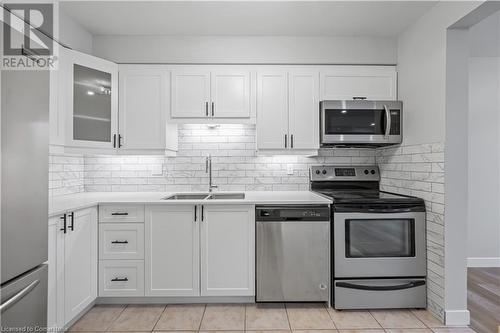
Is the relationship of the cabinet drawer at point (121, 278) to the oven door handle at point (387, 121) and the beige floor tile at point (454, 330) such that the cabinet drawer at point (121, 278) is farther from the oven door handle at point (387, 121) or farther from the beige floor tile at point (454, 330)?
the oven door handle at point (387, 121)

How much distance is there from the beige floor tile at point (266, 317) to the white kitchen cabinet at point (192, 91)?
1842mm

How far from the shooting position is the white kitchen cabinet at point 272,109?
109 inches

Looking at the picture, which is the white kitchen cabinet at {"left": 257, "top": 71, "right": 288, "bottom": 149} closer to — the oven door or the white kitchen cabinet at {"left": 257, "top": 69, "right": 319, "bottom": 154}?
the white kitchen cabinet at {"left": 257, "top": 69, "right": 319, "bottom": 154}

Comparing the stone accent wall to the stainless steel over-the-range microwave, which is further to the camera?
the stainless steel over-the-range microwave

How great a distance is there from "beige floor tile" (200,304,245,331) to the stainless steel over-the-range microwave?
173cm

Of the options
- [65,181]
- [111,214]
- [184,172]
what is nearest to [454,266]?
[184,172]

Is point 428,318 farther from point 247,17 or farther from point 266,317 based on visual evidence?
point 247,17

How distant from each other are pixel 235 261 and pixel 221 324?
0.48m

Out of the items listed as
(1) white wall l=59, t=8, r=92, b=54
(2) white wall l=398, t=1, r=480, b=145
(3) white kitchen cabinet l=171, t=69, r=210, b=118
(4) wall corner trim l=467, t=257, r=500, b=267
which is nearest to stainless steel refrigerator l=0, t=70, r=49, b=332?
(1) white wall l=59, t=8, r=92, b=54

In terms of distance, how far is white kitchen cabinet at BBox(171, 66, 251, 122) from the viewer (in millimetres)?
2746

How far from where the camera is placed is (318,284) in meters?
2.34

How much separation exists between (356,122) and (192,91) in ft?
5.38

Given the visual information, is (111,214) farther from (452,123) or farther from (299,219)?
(452,123)
